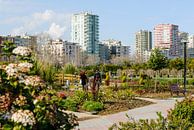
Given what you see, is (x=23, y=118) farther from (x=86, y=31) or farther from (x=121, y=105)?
(x=86, y=31)

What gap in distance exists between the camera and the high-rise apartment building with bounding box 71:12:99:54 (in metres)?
145

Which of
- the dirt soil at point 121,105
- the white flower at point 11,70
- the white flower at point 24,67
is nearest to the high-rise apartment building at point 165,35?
the dirt soil at point 121,105

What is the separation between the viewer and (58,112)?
508 cm

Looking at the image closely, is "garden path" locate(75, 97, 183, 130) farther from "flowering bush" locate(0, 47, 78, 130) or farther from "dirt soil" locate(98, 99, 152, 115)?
"flowering bush" locate(0, 47, 78, 130)

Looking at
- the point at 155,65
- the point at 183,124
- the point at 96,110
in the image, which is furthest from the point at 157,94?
the point at 183,124

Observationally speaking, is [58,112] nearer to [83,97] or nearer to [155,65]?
[83,97]

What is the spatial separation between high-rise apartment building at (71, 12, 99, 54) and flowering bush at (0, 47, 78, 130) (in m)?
136

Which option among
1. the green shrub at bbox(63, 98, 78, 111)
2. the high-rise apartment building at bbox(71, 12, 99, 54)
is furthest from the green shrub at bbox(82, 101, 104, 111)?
the high-rise apartment building at bbox(71, 12, 99, 54)

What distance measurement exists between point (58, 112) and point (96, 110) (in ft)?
34.8

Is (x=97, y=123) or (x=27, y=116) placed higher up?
(x=27, y=116)

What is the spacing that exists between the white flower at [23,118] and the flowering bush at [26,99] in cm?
1

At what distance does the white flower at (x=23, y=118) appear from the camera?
4.55 metres

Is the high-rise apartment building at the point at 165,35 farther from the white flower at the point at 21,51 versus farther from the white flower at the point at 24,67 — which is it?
the white flower at the point at 24,67

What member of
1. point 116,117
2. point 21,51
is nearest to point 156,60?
point 116,117
